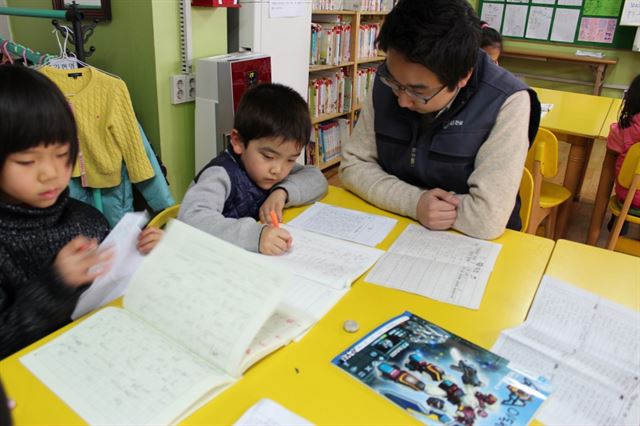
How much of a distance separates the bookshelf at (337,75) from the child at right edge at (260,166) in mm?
2142

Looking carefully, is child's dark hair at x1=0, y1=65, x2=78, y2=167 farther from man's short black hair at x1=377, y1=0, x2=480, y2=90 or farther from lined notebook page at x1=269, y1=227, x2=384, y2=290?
man's short black hair at x1=377, y1=0, x2=480, y2=90

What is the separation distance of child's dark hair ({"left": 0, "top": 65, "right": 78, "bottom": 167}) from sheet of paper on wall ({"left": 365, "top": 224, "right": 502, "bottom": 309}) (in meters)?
0.70

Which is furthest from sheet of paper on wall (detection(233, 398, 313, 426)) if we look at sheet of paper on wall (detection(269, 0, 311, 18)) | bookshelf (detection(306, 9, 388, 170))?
bookshelf (detection(306, 9, 388, 170))

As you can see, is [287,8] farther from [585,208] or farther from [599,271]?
[585,208]

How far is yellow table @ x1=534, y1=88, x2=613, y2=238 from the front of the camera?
8.74ft

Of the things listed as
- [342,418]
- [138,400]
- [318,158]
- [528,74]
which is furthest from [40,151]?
[528,74]

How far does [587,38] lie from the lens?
5164 millimetres

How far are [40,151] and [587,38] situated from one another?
5610 mm

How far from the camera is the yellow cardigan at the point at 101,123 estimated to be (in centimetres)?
190

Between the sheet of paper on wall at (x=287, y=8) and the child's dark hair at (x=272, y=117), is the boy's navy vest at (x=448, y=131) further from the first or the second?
the sheet of paper on wall at (x=287, y=8)

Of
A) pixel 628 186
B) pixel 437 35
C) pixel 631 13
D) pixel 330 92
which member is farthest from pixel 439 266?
pixel 631 13

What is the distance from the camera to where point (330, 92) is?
3850 mm

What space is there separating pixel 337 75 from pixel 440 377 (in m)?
3.37

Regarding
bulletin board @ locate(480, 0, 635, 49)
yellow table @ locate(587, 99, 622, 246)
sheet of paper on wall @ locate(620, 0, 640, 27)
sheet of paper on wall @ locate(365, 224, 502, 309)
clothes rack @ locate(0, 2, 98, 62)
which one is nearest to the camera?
sheet of paper on wall @ locate(365, 224, 502, 309)
